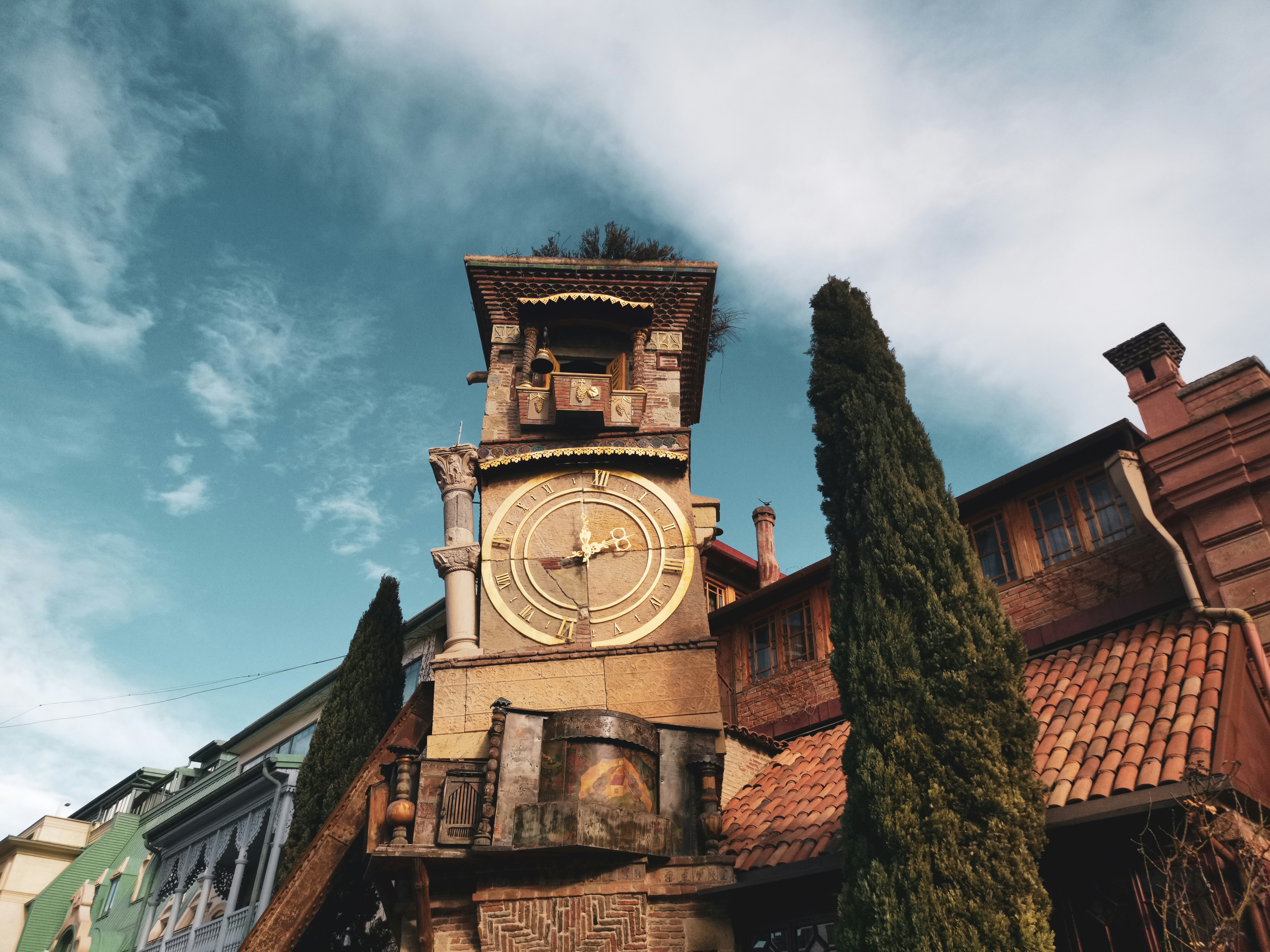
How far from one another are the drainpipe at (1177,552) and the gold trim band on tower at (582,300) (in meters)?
7.06

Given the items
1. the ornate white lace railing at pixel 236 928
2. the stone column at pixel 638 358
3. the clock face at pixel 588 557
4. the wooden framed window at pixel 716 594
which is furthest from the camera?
the wooden framed window at pixel 716 594

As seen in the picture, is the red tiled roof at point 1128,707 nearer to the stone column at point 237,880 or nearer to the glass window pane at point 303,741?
the stone column at point 237,880

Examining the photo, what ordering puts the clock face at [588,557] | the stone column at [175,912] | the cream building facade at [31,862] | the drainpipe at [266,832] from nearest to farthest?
the clock face at [588,557] → the drainpipe at [266,832] → the stone column at [175,912] → the cream building facade at [31,862]

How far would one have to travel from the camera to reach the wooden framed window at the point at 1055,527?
13258 millimetres

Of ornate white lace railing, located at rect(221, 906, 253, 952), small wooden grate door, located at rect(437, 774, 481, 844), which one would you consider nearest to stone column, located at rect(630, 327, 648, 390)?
small wooden grate door, located at rect(437, 774, 481, 844)

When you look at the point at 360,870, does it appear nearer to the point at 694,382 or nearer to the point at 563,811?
the point at 563,811

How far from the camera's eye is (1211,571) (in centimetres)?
1118

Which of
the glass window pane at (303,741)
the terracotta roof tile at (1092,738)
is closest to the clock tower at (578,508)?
the terracotta roof tile at (1092,738)

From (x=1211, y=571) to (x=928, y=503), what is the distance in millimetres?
3643

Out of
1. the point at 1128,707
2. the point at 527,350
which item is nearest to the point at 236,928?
the point at 527,350

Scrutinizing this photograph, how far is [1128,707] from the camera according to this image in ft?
31.4

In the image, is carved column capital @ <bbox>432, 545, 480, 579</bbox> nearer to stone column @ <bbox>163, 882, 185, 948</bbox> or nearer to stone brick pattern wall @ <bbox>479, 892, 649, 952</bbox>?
stone brick pattern wall @ <bbox>479, 892, 649, 952</bbox>

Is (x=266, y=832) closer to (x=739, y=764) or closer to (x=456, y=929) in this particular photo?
(x=456, y=929)

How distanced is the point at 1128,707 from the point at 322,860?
893 centimetres
